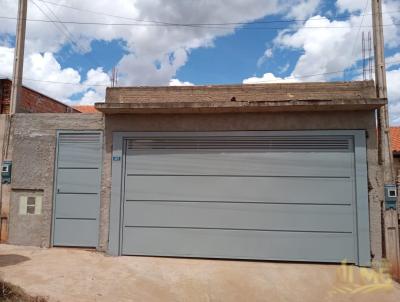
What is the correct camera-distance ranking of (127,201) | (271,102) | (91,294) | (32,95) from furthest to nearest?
(32,95) → (127,201) → (271,102) → (91,294)

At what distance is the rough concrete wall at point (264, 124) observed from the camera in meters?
7.13

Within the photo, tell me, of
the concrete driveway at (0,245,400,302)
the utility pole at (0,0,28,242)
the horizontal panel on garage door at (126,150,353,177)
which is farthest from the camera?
the utility pole at (0,0,28,242)

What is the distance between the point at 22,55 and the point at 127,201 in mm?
4671

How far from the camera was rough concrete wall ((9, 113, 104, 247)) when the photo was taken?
25.7ft

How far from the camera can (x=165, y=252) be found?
7496 mm

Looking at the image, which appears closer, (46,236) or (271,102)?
(271,102)

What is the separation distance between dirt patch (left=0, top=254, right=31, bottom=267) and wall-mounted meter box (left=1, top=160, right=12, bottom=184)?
1849mm

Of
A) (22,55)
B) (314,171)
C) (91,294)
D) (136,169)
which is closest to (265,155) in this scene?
(314,171)

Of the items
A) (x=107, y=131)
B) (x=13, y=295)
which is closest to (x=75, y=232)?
(x=107, y=131)

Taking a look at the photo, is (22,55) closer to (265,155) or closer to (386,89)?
(265,155)

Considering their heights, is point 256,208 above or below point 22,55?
below

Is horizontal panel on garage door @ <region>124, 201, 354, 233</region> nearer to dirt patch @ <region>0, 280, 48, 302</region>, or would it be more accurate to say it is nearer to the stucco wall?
the stucco wall

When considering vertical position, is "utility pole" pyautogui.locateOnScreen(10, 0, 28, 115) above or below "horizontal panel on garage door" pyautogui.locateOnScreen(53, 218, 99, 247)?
above

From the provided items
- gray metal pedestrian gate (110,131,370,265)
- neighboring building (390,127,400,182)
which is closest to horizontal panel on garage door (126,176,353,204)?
gray metal pedestrian gate (110,131,370,265)
